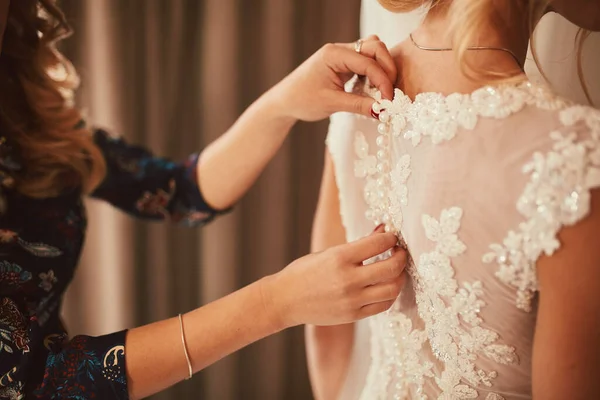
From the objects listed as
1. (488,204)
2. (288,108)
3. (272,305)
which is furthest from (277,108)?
(488,204)

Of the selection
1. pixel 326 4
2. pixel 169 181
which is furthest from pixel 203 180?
pixel 326 4

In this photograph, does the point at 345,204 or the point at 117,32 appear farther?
the point at 117,32

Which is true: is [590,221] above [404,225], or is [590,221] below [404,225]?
A: above

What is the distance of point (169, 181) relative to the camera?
118 centimetres

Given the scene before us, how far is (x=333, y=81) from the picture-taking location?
0.78 m

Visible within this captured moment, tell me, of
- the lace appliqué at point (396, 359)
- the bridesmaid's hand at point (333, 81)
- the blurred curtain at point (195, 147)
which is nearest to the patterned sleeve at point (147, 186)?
the blurred curtain at point (195, 147)

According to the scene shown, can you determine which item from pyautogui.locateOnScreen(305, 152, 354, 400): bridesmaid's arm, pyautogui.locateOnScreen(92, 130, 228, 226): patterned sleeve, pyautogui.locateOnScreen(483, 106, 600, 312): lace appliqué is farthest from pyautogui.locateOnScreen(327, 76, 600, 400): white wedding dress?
pyautogui.locateOnScreen(92, 130, 228, 226): patterned sleeve

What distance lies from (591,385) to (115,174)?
101 centimetres

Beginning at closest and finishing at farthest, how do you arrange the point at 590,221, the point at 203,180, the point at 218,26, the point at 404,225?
the point at 590,221, the point at 404,225, the point at 203,180, the point at 218,26

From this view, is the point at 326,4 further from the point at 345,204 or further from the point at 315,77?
the point at 345,204

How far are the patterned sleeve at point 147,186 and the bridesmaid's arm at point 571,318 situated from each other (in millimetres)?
784

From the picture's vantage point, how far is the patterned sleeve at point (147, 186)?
118cm

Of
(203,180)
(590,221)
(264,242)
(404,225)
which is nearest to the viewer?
(590,221)

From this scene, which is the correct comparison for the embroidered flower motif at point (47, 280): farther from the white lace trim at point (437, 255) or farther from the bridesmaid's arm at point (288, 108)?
the white lace trim at point (437, 255)
